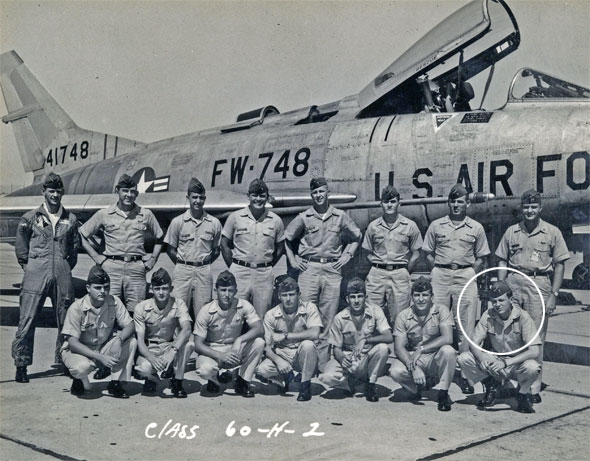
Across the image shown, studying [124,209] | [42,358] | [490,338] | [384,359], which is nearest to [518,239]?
[490,338]

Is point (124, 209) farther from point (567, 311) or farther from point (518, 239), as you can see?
point (567, 311)

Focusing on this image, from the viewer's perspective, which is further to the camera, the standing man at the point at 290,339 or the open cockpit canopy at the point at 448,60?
the open cockpit canopy at the point at 448,60

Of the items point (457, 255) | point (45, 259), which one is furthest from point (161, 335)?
point (457, 255)

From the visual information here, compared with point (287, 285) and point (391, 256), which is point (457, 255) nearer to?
point (391, 256)

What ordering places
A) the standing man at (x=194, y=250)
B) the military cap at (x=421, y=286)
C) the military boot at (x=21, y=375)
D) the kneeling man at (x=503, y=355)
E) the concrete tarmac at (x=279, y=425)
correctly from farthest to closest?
the standing man at (x=194, y=250)
the military boot at (x=21, y=375)
the military cap at (x=421, y=286)
the kneeling man at (x=503, y=355)
the concrete tarmac at (x=279, y=425)

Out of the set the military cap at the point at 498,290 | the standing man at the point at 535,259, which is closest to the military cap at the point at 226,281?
the military cap at the point at 498,290

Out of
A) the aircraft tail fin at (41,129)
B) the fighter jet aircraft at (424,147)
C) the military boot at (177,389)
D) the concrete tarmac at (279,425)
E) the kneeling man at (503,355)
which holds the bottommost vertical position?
the concrete tarmac at (279,425)

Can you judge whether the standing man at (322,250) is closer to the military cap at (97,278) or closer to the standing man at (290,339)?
the standing man at (290,339)

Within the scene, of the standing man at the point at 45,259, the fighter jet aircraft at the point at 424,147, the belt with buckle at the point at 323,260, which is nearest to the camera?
the standing man at the point at 45,259
